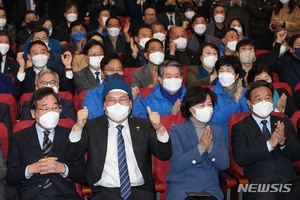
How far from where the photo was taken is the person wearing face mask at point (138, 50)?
22.3 ft

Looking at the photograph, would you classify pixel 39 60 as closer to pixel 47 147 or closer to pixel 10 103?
pixel 10 103

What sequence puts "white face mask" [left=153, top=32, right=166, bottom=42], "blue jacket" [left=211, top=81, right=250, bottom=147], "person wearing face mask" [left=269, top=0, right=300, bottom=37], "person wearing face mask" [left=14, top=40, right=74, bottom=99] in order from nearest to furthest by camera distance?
"blue jacket" [left=211, top=81, right=250, bottom=147] → "person wearing face mask" [left=14, top=40, right=74, bottom=99] → "white face mask" [left=153, top=32, right=166, bottom=42] → "person wearing face mask" [left=269, top=0, right=300, bottom=37]

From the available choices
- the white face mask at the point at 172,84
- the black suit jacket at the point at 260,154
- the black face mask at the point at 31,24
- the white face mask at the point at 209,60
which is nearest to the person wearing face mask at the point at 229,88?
the white face mask at the point at 172,84

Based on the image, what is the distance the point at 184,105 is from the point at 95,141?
0.72 meters

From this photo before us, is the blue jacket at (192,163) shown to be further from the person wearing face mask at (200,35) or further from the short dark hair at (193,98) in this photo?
A: the person wearing face mask at (200,35)

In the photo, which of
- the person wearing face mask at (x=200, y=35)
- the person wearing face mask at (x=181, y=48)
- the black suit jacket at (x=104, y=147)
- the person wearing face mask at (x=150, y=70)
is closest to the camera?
the black suit jacket at (x=104, y=147)

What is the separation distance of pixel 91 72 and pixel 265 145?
91.7 inches

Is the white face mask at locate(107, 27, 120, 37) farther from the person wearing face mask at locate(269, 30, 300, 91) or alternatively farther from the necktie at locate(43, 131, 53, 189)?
the necktie at locate(43, 131, 53, 189)

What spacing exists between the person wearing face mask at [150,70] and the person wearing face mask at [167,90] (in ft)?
2.17

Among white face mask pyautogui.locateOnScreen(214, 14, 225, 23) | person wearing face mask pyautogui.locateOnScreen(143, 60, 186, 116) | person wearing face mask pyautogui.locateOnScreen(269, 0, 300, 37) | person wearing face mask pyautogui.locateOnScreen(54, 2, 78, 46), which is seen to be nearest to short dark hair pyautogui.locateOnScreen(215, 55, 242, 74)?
person wearing face mask pyautogui.locateOnScreen(143, 60, 186, 116)

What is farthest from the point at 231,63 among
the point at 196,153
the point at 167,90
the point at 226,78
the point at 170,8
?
the point at 170,8

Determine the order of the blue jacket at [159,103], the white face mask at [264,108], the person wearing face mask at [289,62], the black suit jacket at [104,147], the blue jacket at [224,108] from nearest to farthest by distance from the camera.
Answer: the black suit jacket at [104,147] < the white face mask at [264,108] < the blue jacket at [224,108] < the blue jacket at [159,103] < the person wearing face mask at [289,62]

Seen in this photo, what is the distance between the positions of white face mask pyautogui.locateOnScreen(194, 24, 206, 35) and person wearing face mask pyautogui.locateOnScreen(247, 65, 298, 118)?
2.68m

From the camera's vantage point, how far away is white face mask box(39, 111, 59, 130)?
153 inches
